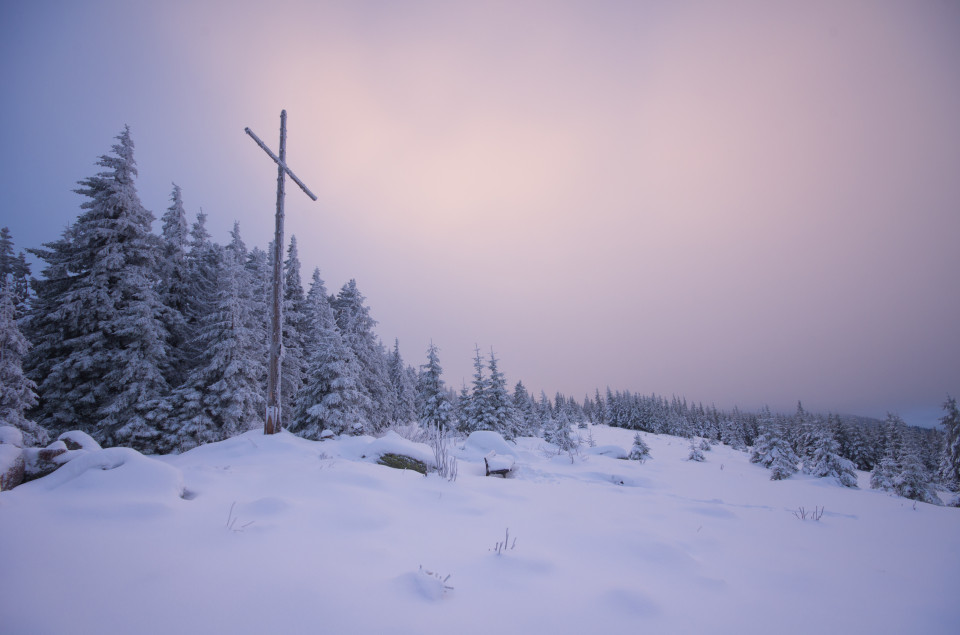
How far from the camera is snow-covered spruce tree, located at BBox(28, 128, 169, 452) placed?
497 inches

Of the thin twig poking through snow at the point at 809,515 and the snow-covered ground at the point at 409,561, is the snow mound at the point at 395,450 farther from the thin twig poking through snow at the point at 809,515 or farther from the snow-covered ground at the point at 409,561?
the thin twig poking through snow at the point at 809,515

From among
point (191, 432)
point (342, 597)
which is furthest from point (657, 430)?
point (342, 597)

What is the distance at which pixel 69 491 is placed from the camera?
284 cm

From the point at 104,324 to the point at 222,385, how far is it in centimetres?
457

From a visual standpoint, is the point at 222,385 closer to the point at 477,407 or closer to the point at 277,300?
the point at 277,300

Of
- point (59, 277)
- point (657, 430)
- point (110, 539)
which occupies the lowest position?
point (657, 430)

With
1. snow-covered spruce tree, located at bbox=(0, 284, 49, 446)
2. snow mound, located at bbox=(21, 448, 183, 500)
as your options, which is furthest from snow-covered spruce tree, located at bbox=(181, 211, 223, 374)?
snow mound, located at bbox=(21, 448, 183, 500)

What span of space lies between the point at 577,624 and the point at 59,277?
21.3 metres

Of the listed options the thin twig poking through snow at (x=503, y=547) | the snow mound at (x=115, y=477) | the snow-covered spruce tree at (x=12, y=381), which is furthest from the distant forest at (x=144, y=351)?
the thin twig poking through snow at (x=503, y=547)

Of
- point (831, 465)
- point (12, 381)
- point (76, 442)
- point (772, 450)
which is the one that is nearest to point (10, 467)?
point (76, 442)

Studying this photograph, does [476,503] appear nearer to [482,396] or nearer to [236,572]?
[236,572]

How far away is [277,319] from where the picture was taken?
7.94 metres

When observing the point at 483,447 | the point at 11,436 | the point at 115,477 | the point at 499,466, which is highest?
the point at 11,436

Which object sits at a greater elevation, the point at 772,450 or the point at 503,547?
the point at 503,547
